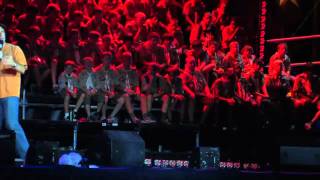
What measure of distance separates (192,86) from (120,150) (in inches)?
213

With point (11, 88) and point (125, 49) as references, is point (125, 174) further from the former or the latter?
point (125, 49)

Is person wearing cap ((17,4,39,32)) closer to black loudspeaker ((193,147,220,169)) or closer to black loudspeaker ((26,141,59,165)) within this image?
black loudspeaker ((26,141,59,165))

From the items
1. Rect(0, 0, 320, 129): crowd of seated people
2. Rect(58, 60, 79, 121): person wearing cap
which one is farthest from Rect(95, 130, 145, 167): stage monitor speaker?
Rect(58, 60, 79, 121): person wearing cap

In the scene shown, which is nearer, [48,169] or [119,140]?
[48,169]

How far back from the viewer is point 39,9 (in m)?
11.6

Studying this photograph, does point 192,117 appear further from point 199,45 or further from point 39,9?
point 39,9

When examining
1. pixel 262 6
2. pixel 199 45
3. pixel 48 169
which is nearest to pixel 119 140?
pixel 48 169

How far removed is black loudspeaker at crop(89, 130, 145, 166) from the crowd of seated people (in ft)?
14.0

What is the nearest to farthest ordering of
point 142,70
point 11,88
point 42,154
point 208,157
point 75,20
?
point 11,88 → point 42,154 → point 208,157 → point 142,70 → point 75,20

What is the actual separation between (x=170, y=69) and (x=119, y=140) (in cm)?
524

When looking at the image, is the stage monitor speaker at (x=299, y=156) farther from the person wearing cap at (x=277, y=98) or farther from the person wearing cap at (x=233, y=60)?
the person wearing cap at (x=233, y=60)

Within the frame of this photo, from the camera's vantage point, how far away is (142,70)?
11227 mm

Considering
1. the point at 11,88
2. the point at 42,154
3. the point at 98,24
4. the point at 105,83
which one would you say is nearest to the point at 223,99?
the point at 105,83

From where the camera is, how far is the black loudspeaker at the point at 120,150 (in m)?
5.83
